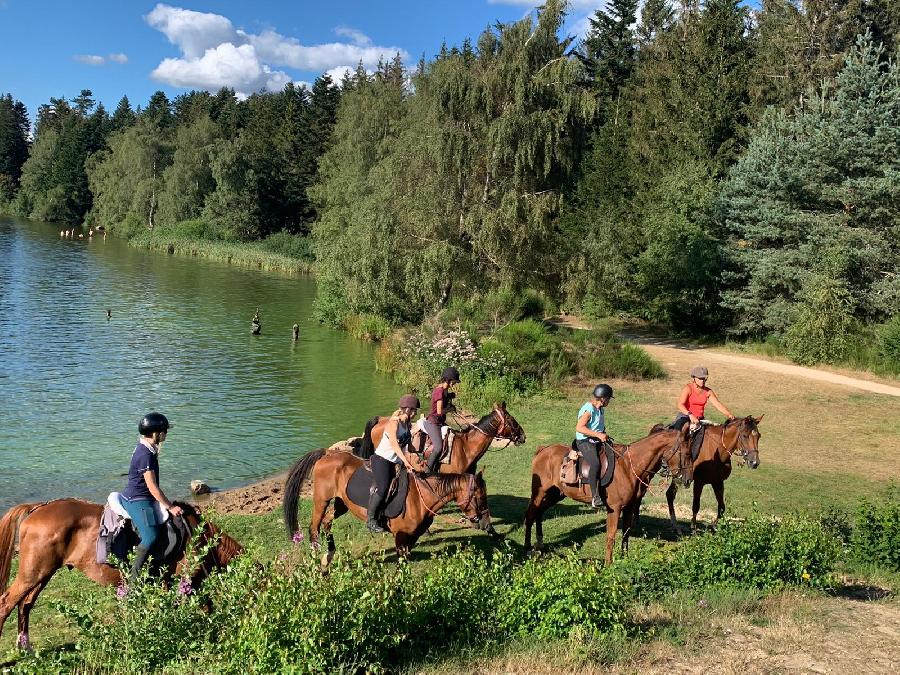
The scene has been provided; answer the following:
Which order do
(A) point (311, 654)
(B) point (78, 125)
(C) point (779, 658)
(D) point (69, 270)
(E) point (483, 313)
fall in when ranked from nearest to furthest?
1. (A) point (311, 654)
2. (C) point (779, 658)
3. (E) point (483, 313)
4. (D) point (69, 270)
5. (B) point (78, 125)

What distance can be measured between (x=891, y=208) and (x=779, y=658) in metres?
28.7

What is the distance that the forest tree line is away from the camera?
30281mm

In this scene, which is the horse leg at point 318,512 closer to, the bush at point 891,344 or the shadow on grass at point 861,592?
the shadow on grass at point 861,592

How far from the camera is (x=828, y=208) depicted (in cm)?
3216

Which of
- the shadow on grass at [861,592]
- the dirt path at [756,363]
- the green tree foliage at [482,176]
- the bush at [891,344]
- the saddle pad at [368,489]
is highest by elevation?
the green tree foliage at [482,176]

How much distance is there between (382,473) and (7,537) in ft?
14.5

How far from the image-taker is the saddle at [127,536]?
25.7ft

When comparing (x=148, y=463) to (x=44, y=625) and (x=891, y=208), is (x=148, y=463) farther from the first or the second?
(x=891, y=208)

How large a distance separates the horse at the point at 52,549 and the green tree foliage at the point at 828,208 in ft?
91.3

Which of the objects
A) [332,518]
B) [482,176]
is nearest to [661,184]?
[482,176]

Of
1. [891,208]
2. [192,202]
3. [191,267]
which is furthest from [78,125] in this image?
[891,208]

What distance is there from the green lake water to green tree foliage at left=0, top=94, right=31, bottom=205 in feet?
308

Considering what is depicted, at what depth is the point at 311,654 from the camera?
18.3 feet

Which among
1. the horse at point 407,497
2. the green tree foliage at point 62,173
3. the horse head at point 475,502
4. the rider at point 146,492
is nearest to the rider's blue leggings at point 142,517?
the rider at point 146,492
